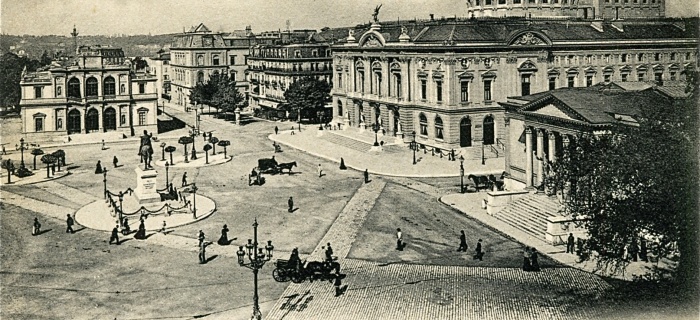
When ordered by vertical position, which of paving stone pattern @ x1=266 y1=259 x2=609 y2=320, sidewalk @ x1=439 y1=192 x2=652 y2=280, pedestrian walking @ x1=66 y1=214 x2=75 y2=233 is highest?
pedestrian walking @ x1=66 y1=214 x2=75 y2=233

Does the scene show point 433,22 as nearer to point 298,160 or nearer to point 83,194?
point 298,160

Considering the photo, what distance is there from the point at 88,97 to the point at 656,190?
76606 millimetres

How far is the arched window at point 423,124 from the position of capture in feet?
239

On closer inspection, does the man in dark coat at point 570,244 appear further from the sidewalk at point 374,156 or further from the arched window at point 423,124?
the arched window at point 423,124

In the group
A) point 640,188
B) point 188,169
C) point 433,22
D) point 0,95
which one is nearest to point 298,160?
point 188,169

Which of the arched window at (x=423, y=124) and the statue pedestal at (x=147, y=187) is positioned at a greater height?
the arched window at (x=423, y=124)

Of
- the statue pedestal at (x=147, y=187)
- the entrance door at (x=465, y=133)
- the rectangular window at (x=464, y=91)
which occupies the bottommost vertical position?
the statue pedestal at (x=147, y=187)

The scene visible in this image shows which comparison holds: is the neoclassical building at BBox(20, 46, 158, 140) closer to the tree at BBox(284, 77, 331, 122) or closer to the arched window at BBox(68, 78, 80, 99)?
the arched window at BBox(68, 78, 80, 99)

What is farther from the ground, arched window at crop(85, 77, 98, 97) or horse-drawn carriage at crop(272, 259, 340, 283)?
arched window at crop(85, 77, 98, 97)

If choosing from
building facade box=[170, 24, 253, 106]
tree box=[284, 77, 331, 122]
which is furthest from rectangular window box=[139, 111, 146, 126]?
building facade box=[170, 24, 253, 106]

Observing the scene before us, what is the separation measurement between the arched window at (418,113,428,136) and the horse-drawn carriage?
4376 cm

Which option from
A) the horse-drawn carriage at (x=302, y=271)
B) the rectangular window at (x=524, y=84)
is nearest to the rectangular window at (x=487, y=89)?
the rectangular window at (x=524, y=84)

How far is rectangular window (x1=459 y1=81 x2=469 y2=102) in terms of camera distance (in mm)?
69188

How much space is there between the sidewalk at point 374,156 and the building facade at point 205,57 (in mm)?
40792
